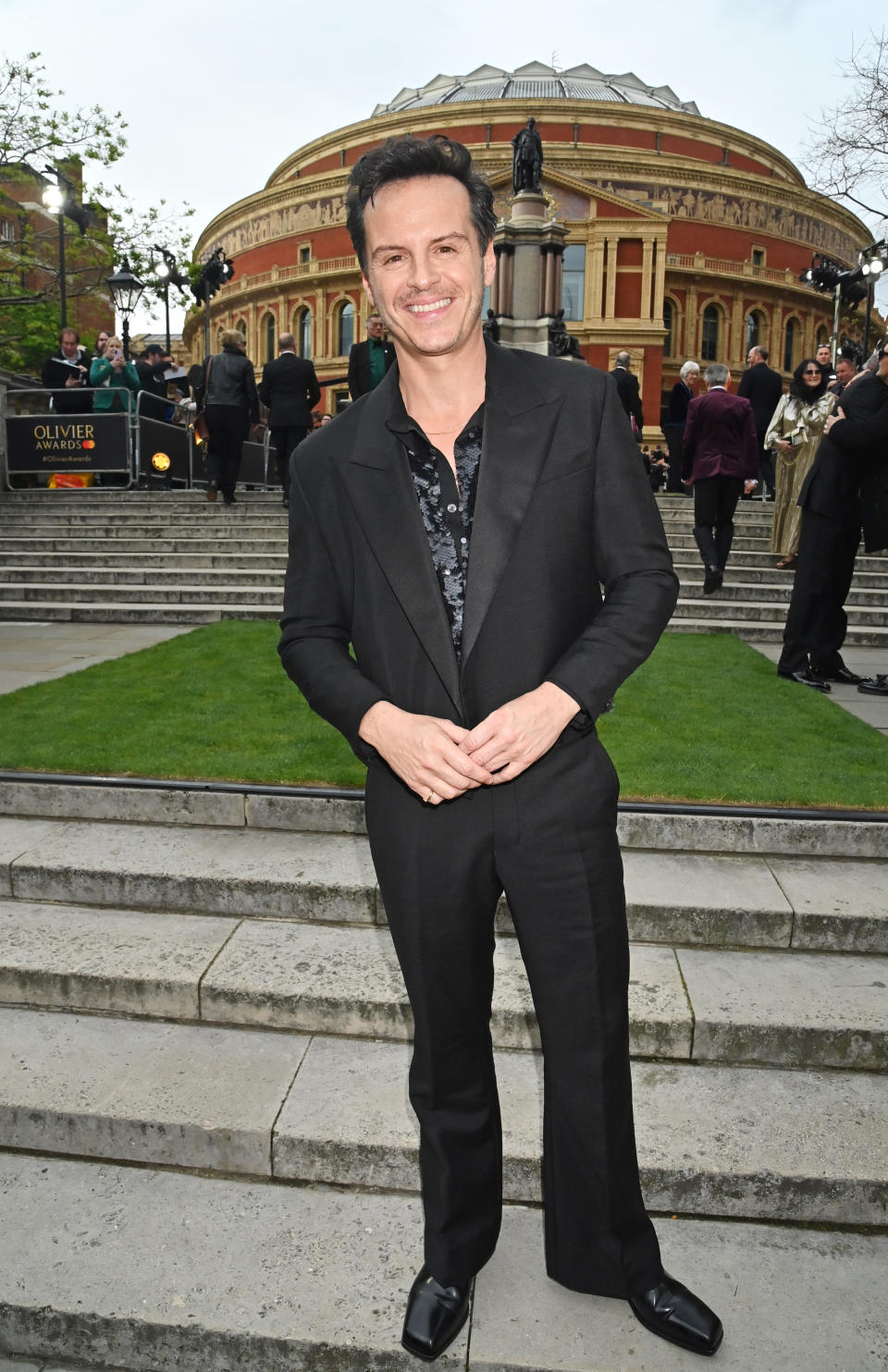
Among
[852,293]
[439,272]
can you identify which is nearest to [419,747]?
[439,272]

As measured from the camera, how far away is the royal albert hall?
51.0 meters

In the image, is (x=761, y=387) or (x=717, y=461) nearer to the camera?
(x=717, y=461)

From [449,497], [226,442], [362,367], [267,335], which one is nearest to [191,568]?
[362,367]

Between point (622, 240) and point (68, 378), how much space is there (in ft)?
135

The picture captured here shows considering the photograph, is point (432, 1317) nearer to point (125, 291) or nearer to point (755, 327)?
point (125, 291)

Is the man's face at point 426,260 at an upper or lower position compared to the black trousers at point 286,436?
lower

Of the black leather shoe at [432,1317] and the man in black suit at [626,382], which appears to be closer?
the black leather shoe at [432,1317]

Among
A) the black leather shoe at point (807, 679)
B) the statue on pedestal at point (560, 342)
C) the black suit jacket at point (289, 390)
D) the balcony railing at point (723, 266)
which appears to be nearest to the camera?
the black leather shoe at point (807, 679)

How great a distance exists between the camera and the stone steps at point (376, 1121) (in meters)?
2.74

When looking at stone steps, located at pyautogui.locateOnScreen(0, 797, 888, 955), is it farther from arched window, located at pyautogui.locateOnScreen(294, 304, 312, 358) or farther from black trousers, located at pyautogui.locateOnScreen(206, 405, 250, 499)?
arched window, located at pyautogui.locateOnScreen(294, 304, 312, 358)

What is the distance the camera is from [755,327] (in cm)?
5694

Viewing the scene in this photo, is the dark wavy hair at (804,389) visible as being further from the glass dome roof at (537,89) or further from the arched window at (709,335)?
the glass dome roof at (537,89)

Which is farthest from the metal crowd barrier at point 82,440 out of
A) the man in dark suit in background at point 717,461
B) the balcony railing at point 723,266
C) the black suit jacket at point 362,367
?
the balcony railing at point 723,266

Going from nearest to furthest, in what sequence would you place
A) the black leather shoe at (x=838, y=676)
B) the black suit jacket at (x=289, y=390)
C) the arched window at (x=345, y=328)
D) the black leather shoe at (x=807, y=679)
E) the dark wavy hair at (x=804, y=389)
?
the black leather shoe at (x=807, y=679)
the black leather shoe at (x=838, y=676)
the dark wavy hair at (x=804, y=389)
the black suit jacket at (x=289, y=390)
the arched window at (x=345, y=328)
